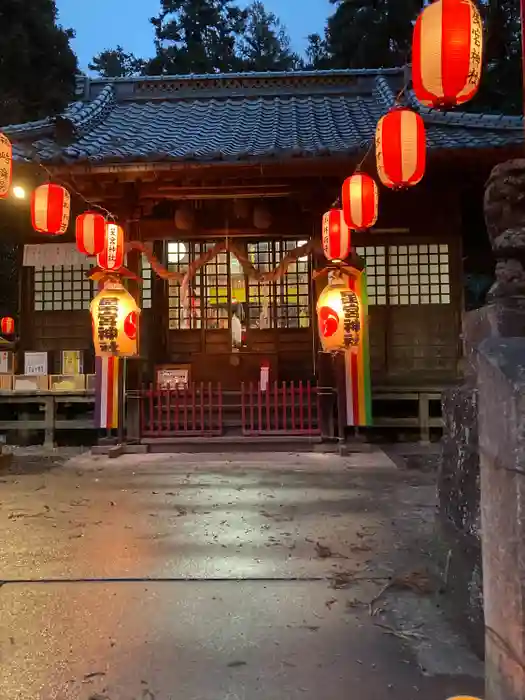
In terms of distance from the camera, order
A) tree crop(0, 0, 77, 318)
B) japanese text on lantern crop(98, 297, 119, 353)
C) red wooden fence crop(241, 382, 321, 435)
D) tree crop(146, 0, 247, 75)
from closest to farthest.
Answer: japanese text on lantern crop(98, 297, 119, 353) → red wooden fence crop(241, 382, 321, 435) → tree crop(0, 0, 77, 318) → tree crop(146, 0, 247, 75)

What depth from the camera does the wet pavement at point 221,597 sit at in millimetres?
2838

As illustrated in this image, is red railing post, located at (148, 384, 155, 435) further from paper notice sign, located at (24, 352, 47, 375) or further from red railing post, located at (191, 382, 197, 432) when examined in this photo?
paper notice sign, located at (24, 352, 47, 375)

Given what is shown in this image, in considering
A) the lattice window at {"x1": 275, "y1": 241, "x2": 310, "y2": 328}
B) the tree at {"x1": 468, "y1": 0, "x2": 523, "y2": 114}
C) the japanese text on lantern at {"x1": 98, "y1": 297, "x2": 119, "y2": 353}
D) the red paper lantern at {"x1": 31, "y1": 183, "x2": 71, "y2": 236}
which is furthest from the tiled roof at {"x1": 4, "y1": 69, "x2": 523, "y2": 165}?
the tree at {"x1": 468, "y1": 0, "x2": 523, "y2": 114}

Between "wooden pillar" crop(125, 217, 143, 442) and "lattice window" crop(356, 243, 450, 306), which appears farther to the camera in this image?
"lattice window" crop(356, 243, 450, 306)

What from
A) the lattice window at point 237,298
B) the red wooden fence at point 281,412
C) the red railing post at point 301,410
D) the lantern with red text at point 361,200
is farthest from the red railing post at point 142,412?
the lantern with red text at point 361,200

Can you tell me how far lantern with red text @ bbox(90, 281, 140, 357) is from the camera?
9.16 m

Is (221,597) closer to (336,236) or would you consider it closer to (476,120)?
(336,236)

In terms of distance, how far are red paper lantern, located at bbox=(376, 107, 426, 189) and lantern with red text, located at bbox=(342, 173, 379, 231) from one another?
2.31 feet

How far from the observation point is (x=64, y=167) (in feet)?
29.2

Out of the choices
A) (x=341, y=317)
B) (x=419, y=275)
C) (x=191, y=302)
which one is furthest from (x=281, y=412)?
(x=419, y=275)

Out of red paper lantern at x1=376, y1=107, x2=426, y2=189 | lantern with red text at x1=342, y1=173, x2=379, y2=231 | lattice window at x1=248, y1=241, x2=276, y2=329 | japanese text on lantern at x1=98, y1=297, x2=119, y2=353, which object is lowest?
japanese text on lantern at x1=98, y1=297, x2=119, y2=353

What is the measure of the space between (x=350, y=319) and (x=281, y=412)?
2376mm

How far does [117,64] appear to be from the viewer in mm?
38469

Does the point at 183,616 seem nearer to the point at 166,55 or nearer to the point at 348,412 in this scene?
the point at 348,412
